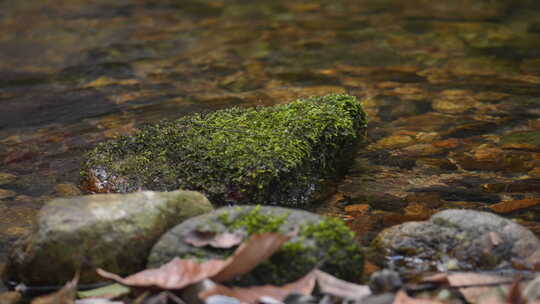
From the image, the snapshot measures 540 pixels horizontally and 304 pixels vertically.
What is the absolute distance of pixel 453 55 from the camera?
742 centimetres

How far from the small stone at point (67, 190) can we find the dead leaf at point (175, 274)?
60.9 inches

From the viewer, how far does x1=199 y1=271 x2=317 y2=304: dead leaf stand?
2.41 m

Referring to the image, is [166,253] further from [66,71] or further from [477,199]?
[66,71]

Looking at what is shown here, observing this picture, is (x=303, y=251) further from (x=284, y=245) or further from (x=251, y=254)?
(x=251, y=254)

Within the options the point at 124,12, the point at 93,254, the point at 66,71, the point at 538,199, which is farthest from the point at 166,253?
the point at 124,12

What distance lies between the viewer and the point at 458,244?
288 cm

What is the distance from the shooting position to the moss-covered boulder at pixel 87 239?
272 cm

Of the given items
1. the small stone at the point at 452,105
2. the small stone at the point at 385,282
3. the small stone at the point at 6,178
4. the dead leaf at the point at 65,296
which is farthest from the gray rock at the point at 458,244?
the small stone at the point at 452,105

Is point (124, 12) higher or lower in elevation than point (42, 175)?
higher

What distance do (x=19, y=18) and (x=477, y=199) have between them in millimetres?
9049

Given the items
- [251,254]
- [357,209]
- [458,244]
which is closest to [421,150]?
[357,209]

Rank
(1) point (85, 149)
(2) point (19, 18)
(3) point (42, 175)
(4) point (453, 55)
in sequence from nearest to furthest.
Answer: (3) point (42, 175)
(1) point (85, 149)
(4) point (453, 55)
(2) point (19, 18)

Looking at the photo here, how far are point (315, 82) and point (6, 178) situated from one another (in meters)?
3.33

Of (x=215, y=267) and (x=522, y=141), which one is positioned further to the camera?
(x=522, y=141)
